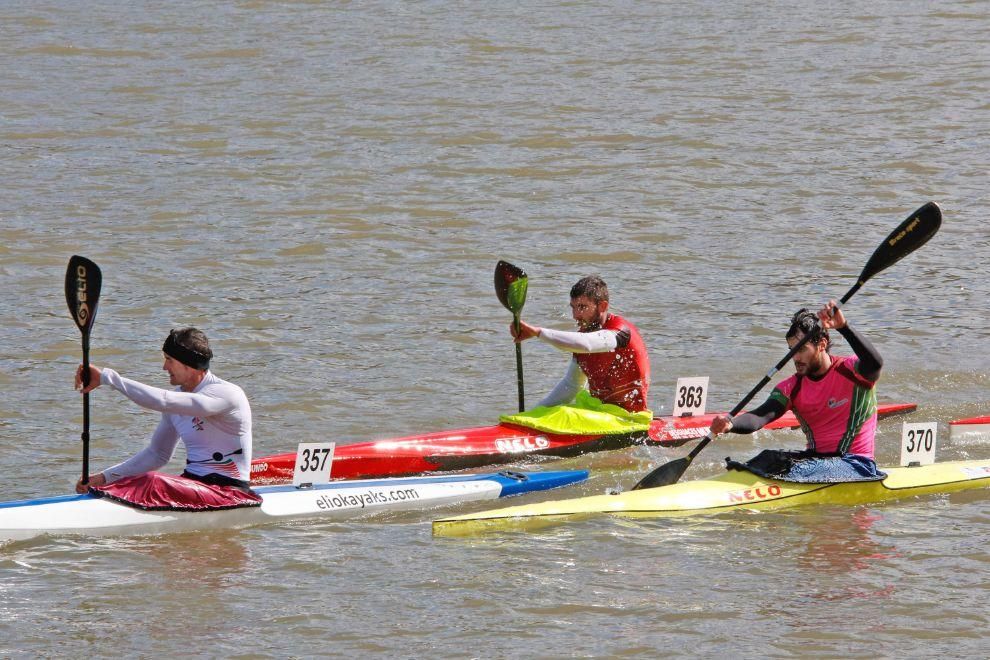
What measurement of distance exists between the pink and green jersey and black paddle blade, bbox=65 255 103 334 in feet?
13.0

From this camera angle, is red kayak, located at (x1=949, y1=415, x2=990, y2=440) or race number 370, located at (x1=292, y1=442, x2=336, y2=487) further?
red kayak, located at (x1=949, y1=415, x2=990, y2=440)

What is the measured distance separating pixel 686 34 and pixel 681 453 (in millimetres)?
14612

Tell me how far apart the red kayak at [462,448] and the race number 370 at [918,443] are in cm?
189

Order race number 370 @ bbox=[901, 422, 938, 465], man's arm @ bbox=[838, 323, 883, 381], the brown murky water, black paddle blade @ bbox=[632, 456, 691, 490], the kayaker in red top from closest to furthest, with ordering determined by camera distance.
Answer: the brown murky water, man's arm @ bbox=[838, 323, 883, 381], black paddle blade @ bbox=[632, 456, 691, 490], race number 370 @ bbox=[901, 422, 938, 465], the kayaker in red top

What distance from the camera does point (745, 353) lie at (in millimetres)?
13195

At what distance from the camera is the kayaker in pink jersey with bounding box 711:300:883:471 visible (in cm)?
855

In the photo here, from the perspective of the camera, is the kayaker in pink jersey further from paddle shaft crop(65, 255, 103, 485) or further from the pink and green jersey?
paddle shaft crop(65, 255, 103, 485)

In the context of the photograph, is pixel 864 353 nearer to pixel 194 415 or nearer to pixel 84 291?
pixel 194 415

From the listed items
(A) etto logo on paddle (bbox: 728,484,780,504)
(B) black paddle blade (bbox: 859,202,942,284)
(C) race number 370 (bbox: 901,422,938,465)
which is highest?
(B) black paddle blade (bbox: 859,202,942,284)

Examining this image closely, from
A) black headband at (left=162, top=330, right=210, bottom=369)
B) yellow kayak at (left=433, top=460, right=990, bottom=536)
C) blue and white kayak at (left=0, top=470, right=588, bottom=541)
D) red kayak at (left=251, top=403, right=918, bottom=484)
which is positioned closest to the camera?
black headband at (left=162, top=330, right=210, bottom=369)

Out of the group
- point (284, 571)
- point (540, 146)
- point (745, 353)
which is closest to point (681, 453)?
point (745, 353)

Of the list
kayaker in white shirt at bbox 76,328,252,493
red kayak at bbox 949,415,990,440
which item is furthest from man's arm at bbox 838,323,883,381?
kayaker in white shirt at bbox 76,328,252,493

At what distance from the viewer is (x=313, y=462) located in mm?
8906

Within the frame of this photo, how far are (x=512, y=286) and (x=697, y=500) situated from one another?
9.09 feet
